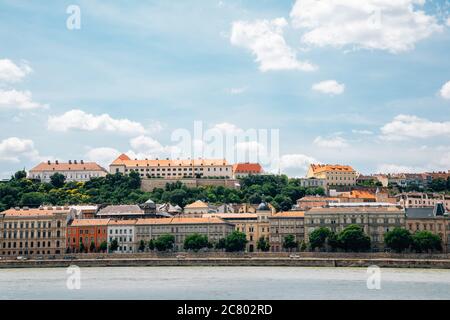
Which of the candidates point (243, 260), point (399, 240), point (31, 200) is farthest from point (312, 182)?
point (243, 260)

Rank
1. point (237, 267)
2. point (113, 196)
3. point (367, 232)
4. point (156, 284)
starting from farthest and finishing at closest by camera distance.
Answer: point (113, 196) < point (367, 232) < point (237, 267) < point (156, 284)

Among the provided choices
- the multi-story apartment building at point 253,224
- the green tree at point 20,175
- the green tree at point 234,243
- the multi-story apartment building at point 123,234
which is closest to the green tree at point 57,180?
the green tree at point 20,175

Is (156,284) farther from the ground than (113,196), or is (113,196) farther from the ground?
(113,196)

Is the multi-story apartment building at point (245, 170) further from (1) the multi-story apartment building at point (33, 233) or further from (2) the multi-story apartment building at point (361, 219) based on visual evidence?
(1) the multi-story apartment building at point (33, 233)

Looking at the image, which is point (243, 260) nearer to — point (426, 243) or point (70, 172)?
point (426, 243)

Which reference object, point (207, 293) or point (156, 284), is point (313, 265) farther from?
point (207, 293)

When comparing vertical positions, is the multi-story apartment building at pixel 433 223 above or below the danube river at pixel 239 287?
above

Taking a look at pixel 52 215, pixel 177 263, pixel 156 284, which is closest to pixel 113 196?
pixel 52 215
